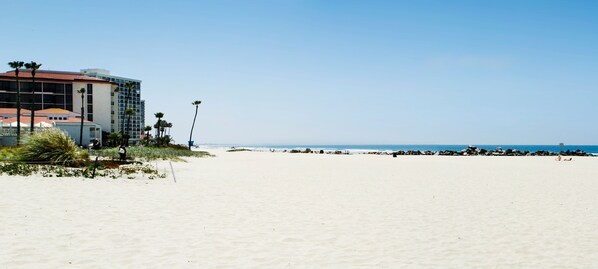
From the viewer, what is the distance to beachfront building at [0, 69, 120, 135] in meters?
83.2

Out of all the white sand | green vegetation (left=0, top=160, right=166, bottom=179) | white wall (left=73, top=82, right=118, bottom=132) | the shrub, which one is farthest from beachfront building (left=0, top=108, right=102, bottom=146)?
the white sand

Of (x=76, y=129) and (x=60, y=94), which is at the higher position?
(x=60, y=94)

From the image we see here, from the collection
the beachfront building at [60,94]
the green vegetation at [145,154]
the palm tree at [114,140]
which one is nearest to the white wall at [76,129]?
the palm tree at [114,140]

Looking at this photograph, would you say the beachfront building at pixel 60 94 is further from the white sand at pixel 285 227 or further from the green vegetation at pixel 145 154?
the white sand at pixel 285 227

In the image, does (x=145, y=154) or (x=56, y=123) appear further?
(x=56, y=123)

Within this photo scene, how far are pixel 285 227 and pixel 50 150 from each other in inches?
672

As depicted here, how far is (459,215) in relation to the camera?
11.9 meters

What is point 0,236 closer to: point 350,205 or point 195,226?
point 195,226

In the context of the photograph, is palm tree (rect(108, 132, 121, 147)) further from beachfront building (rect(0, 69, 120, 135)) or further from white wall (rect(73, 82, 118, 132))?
white wall (rect(73, 82, 118, 132))

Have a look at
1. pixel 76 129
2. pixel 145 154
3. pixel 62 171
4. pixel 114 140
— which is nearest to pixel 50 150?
pixel 62 171

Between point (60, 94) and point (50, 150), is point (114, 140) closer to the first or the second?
point (60, 94)

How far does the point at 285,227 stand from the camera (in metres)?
9.97

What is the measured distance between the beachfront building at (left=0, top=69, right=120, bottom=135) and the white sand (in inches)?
2998

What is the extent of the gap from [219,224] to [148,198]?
4.70m
